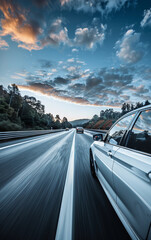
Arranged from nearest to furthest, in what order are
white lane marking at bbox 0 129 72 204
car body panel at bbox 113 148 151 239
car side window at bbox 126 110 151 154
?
car body panel at bbox 113 148 151 239 → car side window at bbox 126 110 151 154 → white lane marking at bbox 0 129 72 204

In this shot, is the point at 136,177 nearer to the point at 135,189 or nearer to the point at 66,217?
the point at 135,189

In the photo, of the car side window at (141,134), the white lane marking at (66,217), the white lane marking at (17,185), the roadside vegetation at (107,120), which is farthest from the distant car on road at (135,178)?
the roadside vegetation at (107,120)

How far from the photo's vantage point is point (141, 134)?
1.60 metres

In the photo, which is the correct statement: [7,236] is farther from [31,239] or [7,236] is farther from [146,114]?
[146,114]

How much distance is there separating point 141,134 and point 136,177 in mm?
743

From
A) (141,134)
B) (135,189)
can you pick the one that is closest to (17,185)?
(135,189)

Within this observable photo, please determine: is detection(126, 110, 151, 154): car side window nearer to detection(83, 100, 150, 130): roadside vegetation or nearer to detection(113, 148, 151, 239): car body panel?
detection(113, 148, 151, 239): car body panel

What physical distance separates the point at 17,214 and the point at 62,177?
58.9 inches

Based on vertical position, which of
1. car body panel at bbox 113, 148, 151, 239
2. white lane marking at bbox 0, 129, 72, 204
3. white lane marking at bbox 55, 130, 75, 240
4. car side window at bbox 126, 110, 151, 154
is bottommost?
white lane marking at bbox 0, 129, 72, 204

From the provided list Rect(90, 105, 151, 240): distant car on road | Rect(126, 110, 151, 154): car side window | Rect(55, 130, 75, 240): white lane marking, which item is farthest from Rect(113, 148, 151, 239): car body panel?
Rect(55, 130, 75, 240): white lane marking

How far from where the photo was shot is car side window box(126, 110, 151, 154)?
58.1 inches

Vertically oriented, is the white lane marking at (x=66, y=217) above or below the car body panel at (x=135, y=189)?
below

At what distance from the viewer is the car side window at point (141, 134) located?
4.84 ft

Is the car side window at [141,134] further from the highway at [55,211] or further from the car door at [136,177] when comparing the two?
the highway at [55,211]
